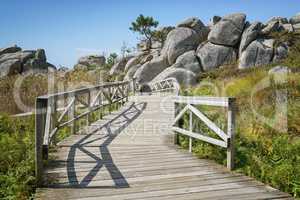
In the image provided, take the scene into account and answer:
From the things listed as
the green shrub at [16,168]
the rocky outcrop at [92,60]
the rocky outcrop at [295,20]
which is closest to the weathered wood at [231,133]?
the green shrub at [16,168]

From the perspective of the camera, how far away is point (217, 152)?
19.8 ft

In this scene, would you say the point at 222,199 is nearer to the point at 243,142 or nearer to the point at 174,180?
the point at 174,180

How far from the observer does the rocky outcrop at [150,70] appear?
34.1 m

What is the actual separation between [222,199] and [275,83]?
7.97 m

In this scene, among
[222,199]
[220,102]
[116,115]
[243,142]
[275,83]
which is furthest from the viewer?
[116,115]

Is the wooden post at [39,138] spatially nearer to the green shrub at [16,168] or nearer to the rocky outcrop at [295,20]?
the green shrub at [16,168]

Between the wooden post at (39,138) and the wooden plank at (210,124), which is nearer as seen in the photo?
the wooden post at (39,138)

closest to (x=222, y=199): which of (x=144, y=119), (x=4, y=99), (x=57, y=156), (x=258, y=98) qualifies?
(x=57, y=156)

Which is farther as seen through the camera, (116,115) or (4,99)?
(116,115)

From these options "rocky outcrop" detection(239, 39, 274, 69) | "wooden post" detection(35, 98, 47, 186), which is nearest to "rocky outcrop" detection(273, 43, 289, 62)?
"rocky outcrop" detection(239, 39, 274, 69)

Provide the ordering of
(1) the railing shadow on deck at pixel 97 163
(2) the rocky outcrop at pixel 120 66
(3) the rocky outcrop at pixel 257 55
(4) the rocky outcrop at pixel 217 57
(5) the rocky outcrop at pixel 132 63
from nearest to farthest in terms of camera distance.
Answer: (1) the railing shadow on deck at pixel 97 163 → (3) the rocky outcrop at pixel 257 55 → (4) the rocky outcrop at pixel 217 57 → (5) the rocky outcrop at pixel 132 63 → (2) the rocky outcrop at pixel 120 66

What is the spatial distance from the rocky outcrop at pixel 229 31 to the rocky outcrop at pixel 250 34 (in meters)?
1.00

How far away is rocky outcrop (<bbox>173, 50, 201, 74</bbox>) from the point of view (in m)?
31.1

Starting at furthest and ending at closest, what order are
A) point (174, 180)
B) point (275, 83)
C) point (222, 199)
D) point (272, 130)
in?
point (275, 83) → point (272, 130) → point (174, 180) → point (222, 199)
